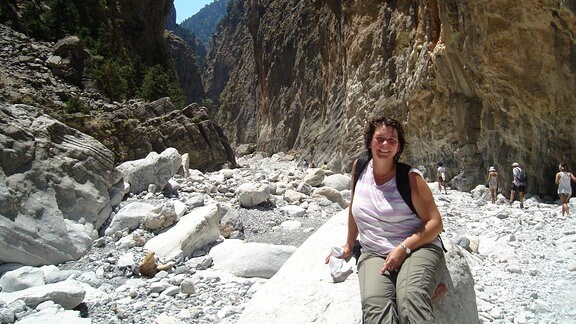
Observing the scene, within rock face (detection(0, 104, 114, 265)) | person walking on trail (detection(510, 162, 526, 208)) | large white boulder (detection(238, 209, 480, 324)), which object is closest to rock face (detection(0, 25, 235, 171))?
rock face (detection(0, 104, 114, 265))

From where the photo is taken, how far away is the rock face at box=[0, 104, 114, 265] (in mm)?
4918

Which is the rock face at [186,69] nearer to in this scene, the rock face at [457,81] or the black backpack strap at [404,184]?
the rock face at [457,81]

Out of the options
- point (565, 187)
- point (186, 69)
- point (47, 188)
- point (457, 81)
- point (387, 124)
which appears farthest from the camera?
point (186, 69)

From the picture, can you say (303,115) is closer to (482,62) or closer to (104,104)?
(104,104)

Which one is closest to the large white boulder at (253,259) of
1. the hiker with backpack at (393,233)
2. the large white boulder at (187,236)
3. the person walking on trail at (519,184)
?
the large white boulder at (187,236)

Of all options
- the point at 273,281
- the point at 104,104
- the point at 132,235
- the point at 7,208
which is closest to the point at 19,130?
the point at 7,208

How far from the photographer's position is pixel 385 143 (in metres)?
2.51

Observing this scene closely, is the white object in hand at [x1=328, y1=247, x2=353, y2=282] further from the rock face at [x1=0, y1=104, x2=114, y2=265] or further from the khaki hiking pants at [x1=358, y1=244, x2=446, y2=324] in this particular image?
the rock face at [x1=0, y1=104, x2=114, y2=265]

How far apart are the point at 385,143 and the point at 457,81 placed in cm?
1177

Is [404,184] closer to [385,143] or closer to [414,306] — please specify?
[385,143]

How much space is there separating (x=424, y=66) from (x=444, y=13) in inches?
91.9

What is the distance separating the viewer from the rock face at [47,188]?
194 inches

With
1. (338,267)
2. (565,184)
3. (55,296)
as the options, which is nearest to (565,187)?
(565,184)

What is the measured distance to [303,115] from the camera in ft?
127
